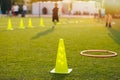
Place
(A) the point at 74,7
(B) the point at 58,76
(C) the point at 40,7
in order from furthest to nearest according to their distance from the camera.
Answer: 1. (C) the point at 40,7
2. (A) the point at 74,7
3. (B) the point at 58,76

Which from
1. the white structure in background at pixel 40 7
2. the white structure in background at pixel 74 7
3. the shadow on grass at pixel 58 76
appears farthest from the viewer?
the white structure in background at pixel 40 7

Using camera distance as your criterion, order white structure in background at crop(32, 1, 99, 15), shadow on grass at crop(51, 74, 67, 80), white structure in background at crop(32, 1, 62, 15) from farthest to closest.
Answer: white structure in background at crop(32, 1, 62, 15), white structure in background at crop(32, 1, 99, 15), shadow on grass at crop(51, 74, 67, 80)

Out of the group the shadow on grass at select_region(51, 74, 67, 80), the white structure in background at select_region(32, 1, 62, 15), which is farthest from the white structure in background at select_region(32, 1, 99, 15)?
the shadow on grass at select_region(51, 74, 67, 80)

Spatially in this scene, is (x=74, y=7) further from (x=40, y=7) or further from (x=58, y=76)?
(x=58, y=76)

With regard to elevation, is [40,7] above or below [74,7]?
below

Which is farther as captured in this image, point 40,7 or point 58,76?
point 40,7

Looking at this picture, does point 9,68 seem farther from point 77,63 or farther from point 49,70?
point 77,63

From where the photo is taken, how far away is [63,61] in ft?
25.4

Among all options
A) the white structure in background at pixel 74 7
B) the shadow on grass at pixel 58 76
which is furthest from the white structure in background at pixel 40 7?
the shadow on grass at pixel 58 76

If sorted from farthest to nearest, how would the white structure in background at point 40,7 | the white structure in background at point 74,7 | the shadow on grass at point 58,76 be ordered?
the white structure in background at point 40,7 < the white structure in background at point 74,7 < the shadow on grass at point 58,76

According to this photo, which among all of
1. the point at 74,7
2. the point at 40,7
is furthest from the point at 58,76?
the point at 40,7

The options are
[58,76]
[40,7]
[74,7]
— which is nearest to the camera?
[58,76]

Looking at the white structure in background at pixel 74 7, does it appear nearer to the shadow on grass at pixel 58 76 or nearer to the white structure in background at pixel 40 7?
the white structure in background at pixel 40 7

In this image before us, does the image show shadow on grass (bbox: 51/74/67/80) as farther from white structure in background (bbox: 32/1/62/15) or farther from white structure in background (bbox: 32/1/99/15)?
white structure in background (bbox: 32/1/62/15)
